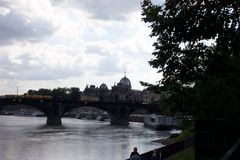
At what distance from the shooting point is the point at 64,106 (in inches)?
5103

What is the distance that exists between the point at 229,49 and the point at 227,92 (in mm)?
18914

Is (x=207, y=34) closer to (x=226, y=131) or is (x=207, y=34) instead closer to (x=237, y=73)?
(x=226, y=131)

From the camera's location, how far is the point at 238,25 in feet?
37.5

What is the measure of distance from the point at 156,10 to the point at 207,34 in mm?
6597

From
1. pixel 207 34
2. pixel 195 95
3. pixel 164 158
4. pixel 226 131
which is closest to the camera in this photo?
pixel 207 34

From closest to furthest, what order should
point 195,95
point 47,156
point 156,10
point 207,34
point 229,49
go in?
point 207,34, point 229,49, point 156,10, point 195,95, point 47,156

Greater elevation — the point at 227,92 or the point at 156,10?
the point at 156,10

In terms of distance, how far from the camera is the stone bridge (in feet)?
398

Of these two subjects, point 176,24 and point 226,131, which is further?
point 226,131

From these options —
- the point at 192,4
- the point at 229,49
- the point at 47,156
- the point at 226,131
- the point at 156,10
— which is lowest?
the point at 47,156

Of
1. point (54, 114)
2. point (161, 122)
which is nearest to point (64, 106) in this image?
point (54, 114)

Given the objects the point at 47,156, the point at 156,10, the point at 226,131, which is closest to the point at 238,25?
the point at 226,131

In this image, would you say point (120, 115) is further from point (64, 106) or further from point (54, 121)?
point (54, 121)

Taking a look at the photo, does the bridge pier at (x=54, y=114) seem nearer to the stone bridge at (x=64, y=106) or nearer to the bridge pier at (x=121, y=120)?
the stone bridge at (x=64, y=106)
